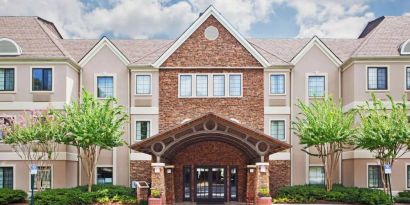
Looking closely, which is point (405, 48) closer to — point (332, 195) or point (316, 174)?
point (316, 174)

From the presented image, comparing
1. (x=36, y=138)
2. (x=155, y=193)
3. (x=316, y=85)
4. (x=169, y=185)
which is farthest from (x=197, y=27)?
(x=36, y=138)

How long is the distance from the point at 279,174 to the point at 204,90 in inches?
263

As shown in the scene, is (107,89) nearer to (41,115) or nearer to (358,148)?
(41,115)

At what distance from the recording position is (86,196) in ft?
104

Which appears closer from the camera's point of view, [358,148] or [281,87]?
[358,148]

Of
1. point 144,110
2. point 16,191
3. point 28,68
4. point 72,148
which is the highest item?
point 28,68

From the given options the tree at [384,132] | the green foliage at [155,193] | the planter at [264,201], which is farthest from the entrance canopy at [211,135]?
the tree at [384,132]

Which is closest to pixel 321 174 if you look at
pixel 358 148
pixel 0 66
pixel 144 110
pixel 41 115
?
pixel 358 148

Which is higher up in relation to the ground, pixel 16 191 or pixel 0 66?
pixel 0 66

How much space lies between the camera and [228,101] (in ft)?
118

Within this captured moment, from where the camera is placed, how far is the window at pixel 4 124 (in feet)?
109

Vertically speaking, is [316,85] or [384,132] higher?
[316,85]

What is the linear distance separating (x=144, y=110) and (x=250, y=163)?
7.02 metres

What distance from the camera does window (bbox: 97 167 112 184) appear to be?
118 ft
